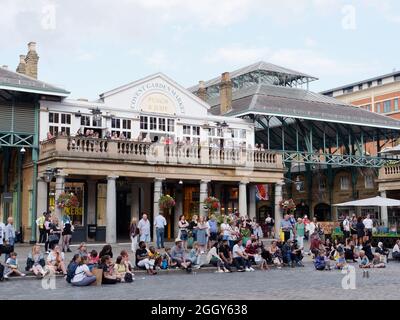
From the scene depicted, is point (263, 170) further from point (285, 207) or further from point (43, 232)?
point (43, 232)

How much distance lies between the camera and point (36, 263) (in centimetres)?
1828

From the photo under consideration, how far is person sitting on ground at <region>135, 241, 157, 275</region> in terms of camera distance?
1933 cm

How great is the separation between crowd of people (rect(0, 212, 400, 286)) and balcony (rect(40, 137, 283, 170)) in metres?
4.40

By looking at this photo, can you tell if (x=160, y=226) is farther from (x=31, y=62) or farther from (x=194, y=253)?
(x=31, y=62)

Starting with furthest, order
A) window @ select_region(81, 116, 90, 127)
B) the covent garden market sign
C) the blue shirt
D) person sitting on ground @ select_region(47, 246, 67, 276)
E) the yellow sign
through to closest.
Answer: the yellow sign, the covent garden market sign, window @ select_region(81, 116, 90, 127), the blue shirt, person sitting on ground @ select_region(47, 246, 67, 276)

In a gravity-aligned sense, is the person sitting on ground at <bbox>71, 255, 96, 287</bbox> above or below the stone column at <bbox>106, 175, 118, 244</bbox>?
below

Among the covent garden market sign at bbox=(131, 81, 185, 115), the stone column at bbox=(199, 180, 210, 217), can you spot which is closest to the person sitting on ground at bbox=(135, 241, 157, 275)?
the stone column at bbox=(199, 180, 210, 217)

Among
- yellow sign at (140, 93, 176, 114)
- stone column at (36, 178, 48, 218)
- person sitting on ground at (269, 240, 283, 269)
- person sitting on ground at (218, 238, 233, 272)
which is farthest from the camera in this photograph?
yellow sign at (140, 93, 176, 114)

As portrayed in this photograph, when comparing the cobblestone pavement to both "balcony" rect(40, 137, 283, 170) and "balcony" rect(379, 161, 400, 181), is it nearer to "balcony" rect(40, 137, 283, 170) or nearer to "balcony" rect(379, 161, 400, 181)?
"balcony" rect(40, 137, 283, 170)

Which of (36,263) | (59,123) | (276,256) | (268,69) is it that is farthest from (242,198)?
(36,263)

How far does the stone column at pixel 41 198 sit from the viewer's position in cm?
3030

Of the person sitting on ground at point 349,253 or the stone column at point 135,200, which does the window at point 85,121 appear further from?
the person sitting on ground at point 349,253

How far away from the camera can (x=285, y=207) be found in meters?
34.3
